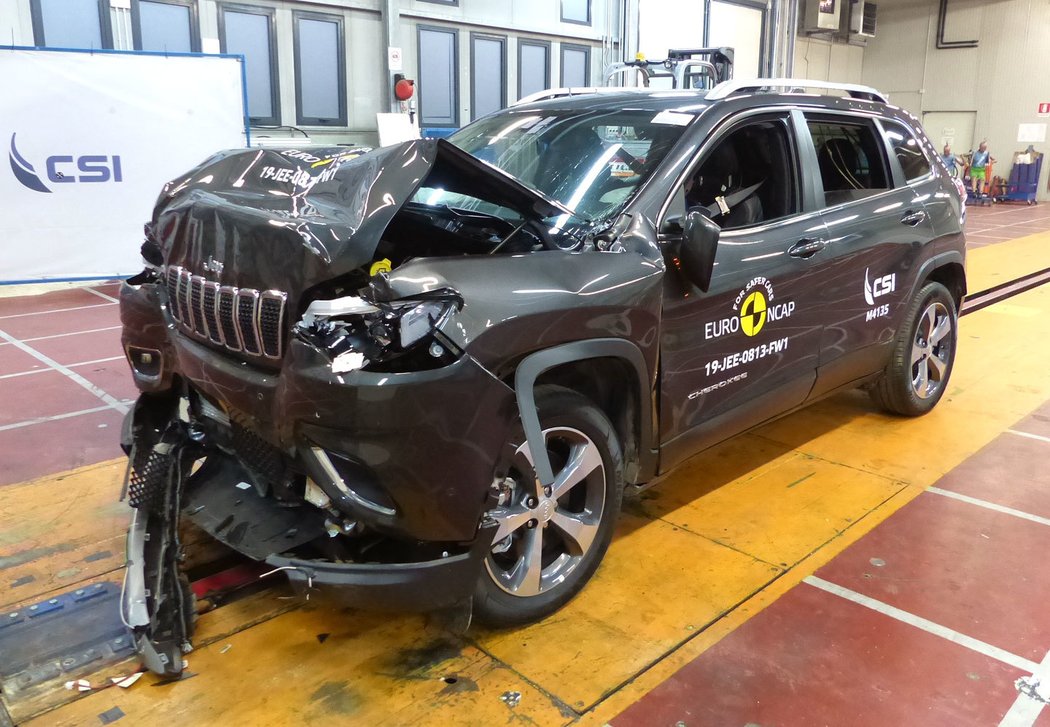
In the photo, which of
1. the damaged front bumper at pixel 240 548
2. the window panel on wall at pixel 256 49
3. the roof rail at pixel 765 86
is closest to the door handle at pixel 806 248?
the roof rail at pixel 765 86

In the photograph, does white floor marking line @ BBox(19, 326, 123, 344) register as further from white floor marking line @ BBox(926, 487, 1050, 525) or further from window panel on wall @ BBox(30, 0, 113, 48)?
white floor marking line @ BBox(926, 487, 1050, 525)

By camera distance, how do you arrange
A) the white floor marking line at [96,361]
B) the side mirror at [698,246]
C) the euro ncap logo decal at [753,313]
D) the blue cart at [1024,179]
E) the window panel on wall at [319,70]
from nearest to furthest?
the side mirror at [698,246] < the euro ncap logo decal at [753,313] < the white floor marking line at [96,361] < the window panel on wall at [319,70] < the blue cart at [1024,179]

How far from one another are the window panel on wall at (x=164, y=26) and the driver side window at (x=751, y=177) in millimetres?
8801

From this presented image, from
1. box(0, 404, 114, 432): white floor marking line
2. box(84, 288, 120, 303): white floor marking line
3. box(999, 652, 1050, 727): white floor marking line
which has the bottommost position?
box(999, 652, 1050, 727): white floor marking line

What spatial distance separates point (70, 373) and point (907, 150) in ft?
17.7

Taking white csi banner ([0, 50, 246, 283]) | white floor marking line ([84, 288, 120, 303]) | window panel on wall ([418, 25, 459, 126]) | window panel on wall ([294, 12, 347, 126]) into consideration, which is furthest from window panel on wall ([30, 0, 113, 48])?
window panel on wall ([418, 25, 459, 126])

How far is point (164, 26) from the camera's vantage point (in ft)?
33.6

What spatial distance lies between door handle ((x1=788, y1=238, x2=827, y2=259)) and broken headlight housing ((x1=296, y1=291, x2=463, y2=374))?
1.81m

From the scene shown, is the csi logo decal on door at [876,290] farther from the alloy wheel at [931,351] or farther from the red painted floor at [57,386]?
the red painted floor at [57,386]

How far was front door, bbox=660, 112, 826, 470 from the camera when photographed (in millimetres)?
3010

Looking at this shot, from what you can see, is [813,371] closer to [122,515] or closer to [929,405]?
[929,405]

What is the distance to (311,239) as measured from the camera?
2.27m

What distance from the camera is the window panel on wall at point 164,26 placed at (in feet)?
32.7

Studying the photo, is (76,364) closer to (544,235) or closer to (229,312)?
(229,312)
